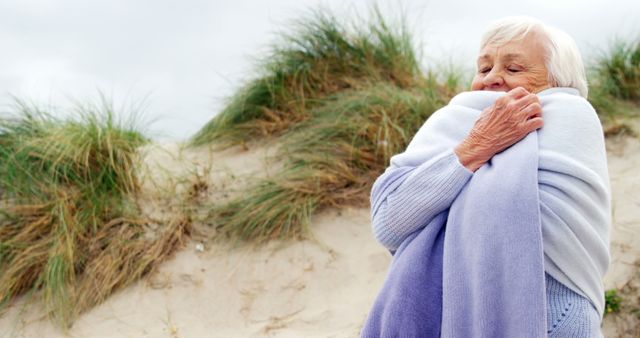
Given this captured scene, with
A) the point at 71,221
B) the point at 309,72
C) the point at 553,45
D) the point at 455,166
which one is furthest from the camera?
the point at 309,72

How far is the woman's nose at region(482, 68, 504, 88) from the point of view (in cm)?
257

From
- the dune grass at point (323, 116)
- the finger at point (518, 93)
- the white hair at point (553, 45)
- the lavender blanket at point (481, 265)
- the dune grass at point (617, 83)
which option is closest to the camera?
the lavender blanket at point (481, 265)

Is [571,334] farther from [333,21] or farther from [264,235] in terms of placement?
[333,21]

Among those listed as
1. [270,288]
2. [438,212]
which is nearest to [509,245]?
[438,212]

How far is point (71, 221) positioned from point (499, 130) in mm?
4318

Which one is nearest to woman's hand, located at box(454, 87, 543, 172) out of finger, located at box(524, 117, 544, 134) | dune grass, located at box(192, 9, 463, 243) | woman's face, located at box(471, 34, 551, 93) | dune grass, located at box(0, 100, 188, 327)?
→ finger, located at box(524, 117, 544, 134)

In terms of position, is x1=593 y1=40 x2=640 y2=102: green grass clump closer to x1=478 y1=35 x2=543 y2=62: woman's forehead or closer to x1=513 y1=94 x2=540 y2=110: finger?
x1=478 y1=35 x2=543 y2=62: woman's forehead

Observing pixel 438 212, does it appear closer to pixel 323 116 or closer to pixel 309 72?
pixel 323 116

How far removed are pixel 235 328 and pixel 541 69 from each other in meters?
3.42

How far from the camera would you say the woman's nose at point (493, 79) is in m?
2.57

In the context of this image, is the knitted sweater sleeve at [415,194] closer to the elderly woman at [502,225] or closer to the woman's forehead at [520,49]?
the elderly woman at [502,225]

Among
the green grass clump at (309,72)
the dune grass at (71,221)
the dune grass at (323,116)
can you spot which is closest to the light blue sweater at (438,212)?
the dune grass at (323,116)

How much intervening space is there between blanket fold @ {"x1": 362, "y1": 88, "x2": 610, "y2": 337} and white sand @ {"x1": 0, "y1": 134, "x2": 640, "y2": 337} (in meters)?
2.69

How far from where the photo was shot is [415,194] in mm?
2340
